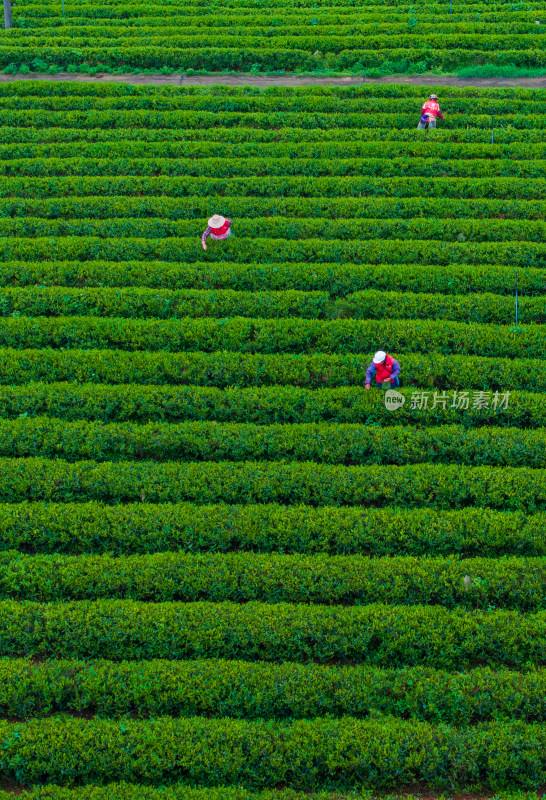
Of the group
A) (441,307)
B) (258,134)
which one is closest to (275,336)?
(441,307)

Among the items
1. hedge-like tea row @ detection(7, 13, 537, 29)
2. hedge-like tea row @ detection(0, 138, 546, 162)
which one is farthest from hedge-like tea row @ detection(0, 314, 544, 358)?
hedge-like tea row @ detection(7, 13, 537, 29)

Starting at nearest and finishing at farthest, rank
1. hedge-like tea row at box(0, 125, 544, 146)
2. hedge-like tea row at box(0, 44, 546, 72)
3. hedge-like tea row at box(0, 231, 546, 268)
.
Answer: hedge-like tea row at box(0, 231, 546, 268), hedge-like tea row at box(0, 125, 544, 146), hedge-like tea row at box(0, 44, 546, 72)

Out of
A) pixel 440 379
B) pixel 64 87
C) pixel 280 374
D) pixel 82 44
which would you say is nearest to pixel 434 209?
pixel 440 379

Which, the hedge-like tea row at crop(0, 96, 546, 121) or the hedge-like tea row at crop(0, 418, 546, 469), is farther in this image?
the hedge-like tea row at crop(0, 96, 546, 121)

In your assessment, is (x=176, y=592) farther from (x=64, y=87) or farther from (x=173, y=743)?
(x=64, y=87)

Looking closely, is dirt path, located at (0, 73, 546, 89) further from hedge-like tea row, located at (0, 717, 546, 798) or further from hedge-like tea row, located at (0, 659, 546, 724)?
hedge-like tea row, located at (0, 717, 546, 798)

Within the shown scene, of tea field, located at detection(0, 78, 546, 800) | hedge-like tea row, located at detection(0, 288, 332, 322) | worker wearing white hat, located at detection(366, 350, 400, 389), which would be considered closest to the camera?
tea field, located at detection(0, 78, 546, 800)
